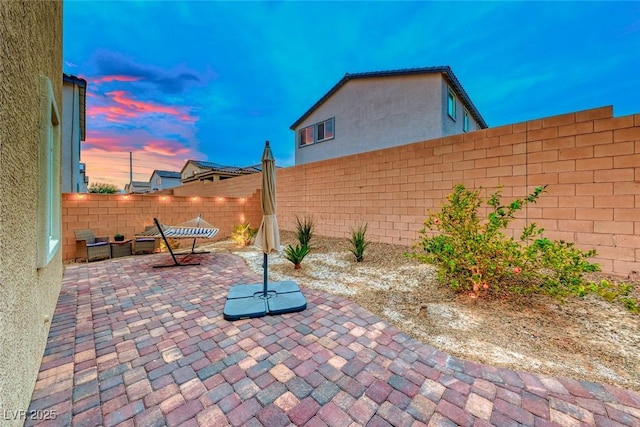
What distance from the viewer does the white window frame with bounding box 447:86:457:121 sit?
10656 mm

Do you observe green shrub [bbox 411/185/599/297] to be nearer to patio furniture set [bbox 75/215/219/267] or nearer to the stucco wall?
patio furniture set [bbox 75/215/219/267]

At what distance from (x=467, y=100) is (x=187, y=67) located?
1414 centimetres

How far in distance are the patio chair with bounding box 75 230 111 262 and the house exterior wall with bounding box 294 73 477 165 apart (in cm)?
1049

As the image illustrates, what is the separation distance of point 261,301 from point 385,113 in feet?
35.5

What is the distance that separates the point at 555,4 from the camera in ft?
28.3

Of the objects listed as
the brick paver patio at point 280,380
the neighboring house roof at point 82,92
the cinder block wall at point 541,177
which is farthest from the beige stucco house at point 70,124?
the cinder block wall at point 541,177

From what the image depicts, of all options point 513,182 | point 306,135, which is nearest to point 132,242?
point 513,182

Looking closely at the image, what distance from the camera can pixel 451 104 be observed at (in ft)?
36.4

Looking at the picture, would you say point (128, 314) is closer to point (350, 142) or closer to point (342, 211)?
point (342, 211)

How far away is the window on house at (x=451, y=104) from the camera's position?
10.7 m

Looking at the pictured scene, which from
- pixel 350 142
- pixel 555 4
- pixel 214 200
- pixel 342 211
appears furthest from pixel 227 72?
pixel 555 4

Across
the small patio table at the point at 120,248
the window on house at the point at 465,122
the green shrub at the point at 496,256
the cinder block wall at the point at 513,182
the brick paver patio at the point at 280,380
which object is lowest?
the brick paver patio at the point at 280,380

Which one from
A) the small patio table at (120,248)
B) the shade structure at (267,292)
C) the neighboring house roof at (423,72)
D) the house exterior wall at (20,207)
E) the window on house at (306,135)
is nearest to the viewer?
the house exterior wall at (20,207)

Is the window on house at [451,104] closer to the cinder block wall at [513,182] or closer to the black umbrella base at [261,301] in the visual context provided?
the cinder block wall at [513,182]
